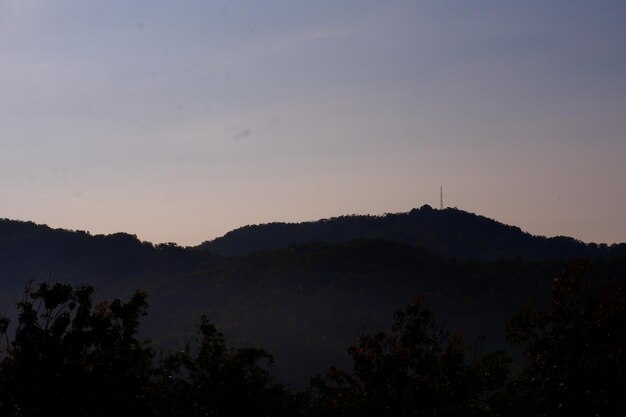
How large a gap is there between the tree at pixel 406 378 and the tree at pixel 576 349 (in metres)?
2.93

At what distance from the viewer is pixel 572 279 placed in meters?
28.8

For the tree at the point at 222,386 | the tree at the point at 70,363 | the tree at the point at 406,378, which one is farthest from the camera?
the tree at the point at 222,386

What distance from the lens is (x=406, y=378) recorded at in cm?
3141

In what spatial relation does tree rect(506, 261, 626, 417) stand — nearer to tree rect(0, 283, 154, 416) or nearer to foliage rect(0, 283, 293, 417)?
foliage rect(0, 283, 293, 417)

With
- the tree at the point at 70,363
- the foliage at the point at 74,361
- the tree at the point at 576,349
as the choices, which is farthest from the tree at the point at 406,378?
the tree at the point at 70,363

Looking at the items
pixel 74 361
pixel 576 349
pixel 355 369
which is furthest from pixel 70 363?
pixel 576 349

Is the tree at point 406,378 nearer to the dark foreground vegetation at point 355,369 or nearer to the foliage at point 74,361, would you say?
the dark foreground vegetation at point 355,369

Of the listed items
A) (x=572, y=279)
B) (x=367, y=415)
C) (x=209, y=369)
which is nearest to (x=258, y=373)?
(x=209, y=369)

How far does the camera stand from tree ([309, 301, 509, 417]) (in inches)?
1212

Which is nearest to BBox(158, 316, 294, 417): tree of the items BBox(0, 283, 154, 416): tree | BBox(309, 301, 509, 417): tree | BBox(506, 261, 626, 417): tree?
BBox(309, 301, 509, 417): tree

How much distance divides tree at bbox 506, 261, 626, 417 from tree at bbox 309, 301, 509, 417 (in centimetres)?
293

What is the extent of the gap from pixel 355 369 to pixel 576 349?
7128 millimetres

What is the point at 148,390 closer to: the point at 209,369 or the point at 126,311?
the point at 126,311

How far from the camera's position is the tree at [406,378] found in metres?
30.8
